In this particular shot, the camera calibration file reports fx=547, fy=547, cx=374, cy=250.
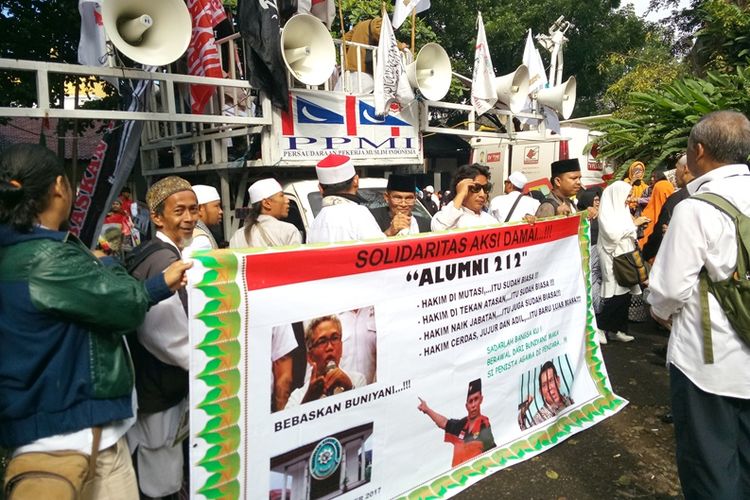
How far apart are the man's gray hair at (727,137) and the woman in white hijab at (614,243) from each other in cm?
329

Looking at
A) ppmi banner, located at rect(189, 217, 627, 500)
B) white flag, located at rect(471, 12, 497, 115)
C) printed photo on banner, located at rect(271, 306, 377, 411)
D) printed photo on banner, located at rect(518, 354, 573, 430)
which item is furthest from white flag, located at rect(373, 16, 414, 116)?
printed photo on banner, located at rect(271, 306, 377, 411)

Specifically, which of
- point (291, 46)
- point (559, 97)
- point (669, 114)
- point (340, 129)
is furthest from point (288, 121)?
A: point (669, 114)

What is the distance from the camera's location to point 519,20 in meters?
21.0

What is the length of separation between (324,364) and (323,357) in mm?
34

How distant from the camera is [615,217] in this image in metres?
5.64

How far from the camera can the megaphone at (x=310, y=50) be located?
5469mm

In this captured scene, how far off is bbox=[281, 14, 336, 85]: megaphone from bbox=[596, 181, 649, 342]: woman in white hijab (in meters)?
3.17

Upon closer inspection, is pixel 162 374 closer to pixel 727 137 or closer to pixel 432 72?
pixel 727 137

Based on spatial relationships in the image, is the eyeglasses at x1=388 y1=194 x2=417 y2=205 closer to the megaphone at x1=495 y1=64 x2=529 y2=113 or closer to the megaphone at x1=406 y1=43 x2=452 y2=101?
the megaphone at x1=406 y1=43 x2=452 y2=101

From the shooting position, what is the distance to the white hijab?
557cm

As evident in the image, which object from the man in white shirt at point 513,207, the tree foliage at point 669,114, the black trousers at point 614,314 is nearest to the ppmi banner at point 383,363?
the man in white shirt at point 513,207

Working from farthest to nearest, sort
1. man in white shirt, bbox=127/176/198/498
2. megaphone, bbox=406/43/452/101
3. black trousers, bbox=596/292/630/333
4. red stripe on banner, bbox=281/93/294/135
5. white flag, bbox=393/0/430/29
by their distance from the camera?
white flag, bbox=393/0/430/29 < megaphone, bbox=406/43/452/101 < black trousers, bbox=596/292/630/333 < red stripe on banner, bbox=281/93/294/135 < man in white shirt, bbox=127/176/198/498

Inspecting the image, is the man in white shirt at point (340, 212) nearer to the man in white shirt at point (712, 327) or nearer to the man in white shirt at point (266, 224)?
the man in white shirt at point (266, 224)

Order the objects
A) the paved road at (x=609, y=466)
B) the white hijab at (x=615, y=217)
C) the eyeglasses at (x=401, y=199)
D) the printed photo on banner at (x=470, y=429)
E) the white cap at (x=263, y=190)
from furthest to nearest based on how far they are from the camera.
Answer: the white hijab at (x=615, y=217), the white cap at (x=263, y=190), the eyeglasses at (x=401, y=199), the paved road at (x=609, y=466), the printed photo on banner at (x=470, y=429)
